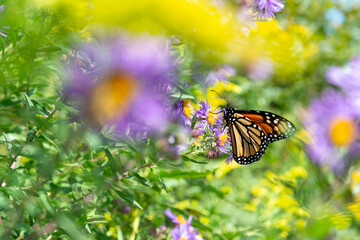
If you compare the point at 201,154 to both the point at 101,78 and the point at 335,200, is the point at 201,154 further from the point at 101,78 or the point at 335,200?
the point at 101,78

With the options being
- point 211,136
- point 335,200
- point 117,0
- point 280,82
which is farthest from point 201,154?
point 280,82

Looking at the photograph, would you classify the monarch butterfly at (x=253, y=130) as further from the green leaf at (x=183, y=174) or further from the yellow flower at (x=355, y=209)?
the yellow flower at (x=355, y=209)

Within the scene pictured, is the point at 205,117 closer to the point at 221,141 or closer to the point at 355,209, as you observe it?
the point at 221,141

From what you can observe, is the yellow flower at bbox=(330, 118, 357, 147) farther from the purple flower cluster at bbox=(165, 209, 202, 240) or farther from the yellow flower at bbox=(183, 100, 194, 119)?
the purple flower cluster at bbox=(165, 209, 202, 240)

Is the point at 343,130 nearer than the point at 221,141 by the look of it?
Yes

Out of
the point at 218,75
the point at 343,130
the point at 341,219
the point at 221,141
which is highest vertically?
the point at 218,75

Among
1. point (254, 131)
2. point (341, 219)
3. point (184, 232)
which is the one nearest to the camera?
point (341, 219)

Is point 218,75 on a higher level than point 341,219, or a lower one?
higher

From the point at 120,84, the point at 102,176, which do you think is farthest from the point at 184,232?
the point at 120,84
